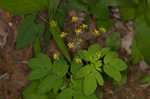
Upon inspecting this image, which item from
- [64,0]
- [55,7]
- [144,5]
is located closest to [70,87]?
[55,7]

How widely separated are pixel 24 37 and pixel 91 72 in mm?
651

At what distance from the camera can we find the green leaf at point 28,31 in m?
1.54

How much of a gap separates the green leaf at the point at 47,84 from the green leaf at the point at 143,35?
2.66 ft

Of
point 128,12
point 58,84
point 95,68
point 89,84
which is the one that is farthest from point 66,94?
point 128,12

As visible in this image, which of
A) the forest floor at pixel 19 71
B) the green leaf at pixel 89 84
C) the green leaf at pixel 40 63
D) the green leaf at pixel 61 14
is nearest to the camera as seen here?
the green leaf at pixel 89 84

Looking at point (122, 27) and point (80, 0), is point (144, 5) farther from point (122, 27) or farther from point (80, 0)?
point (80, 0)

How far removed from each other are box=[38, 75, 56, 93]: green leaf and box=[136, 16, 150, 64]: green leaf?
81 cm

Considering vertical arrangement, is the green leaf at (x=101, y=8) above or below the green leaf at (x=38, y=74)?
above

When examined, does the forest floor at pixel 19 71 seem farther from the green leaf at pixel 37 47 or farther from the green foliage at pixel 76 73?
the green foliage at pixel 76 73

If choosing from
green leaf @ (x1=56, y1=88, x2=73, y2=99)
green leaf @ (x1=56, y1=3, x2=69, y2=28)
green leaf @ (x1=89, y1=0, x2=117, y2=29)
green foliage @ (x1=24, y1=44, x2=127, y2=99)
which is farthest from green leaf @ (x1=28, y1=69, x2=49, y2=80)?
green leaf @ (x1=89, y1=0, x2=117, y2=29)

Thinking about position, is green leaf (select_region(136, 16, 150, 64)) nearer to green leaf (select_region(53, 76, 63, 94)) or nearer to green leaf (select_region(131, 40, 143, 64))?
green leaf (select_region(131, 40, 143, 64))

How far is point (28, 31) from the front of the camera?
1548 mm

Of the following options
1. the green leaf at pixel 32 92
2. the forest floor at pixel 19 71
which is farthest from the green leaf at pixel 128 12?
the green leaf at pixel 32 92

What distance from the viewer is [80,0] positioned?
1.62 metres
